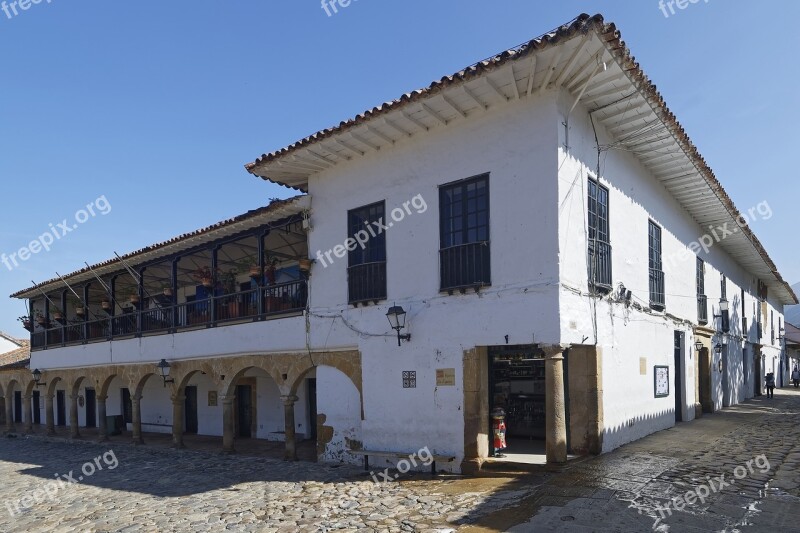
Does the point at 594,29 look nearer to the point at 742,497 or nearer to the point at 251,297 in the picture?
the point at 742,497

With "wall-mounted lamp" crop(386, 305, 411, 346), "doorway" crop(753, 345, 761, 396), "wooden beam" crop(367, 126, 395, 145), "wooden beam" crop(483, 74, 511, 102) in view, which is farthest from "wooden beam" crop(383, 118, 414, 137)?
"doorway" crop(753, 345, 761, 396)

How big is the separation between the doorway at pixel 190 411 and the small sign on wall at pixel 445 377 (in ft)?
40.6

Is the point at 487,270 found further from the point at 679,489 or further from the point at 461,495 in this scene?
the point at 679,489

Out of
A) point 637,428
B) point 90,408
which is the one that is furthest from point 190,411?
point 637,428

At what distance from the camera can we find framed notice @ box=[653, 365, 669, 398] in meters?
12.2

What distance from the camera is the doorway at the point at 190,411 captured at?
1966cm

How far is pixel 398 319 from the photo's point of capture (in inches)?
401

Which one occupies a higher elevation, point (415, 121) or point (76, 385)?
point (415, 121)

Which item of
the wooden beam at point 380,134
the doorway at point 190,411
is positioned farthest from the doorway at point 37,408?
the wooden beam at point 380,134

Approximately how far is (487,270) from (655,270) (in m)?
5.20

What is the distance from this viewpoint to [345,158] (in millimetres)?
11773

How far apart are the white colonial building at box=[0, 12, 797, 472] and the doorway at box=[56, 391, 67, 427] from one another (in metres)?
14.1

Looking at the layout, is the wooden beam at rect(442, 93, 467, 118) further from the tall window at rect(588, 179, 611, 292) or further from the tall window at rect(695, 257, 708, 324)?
the tall window at rect(695, 257, 708, 324)

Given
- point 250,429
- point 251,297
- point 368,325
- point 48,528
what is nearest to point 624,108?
point 368,325
